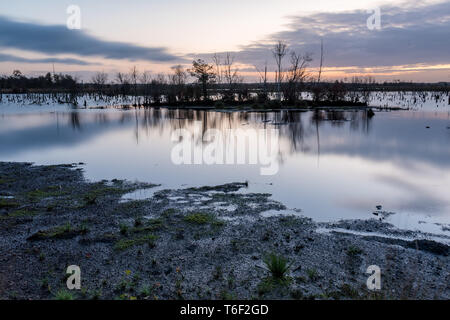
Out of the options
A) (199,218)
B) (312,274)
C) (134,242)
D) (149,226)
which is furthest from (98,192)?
(312,274)

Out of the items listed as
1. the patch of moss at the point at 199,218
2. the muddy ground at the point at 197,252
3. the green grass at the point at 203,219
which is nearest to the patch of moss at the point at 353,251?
the muddy ground at the point at 197,252

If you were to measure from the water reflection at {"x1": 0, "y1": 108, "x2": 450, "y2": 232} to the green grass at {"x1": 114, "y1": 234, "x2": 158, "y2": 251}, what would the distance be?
15.7ft

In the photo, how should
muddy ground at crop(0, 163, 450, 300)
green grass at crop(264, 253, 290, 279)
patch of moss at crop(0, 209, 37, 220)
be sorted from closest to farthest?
1. muddy ground at crop(0, 163, 450, 300)
2. green grass at crop(264, 253, 290, 279)
3. patch of moss at crop(0, 209, 37, 220)

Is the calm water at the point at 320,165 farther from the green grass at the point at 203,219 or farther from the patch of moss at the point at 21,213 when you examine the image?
the patch of moss at the point at 21,213

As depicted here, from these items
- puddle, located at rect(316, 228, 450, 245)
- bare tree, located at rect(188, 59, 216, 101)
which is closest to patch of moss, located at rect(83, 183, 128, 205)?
puddle, located at rect(316, 228, 450, 245)

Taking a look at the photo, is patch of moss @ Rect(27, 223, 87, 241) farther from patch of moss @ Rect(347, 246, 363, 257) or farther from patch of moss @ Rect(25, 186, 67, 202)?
patch of moss @ Rect(347, 246, 363, 257)

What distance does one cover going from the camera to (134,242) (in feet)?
25.9

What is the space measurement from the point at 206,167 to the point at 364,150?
10.0 m

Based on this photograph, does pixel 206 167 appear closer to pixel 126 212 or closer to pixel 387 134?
pixel 126 212

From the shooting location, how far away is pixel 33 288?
5945 millimetres

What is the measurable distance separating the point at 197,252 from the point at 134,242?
1.57m

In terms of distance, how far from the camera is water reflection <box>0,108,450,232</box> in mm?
11219

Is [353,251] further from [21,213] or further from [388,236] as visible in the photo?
[21,213]

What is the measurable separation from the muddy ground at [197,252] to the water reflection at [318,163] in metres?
1.74
